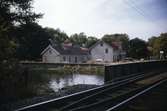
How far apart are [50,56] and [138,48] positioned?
2895 cm

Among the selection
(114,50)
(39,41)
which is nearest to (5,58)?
(39,41)

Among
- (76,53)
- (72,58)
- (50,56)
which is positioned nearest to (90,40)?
(76,53)

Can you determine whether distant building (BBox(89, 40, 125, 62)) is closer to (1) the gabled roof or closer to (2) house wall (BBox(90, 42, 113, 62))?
(2) house wall (BBox(90, 42, 113, 62))

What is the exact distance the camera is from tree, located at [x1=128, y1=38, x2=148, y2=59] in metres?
87.5

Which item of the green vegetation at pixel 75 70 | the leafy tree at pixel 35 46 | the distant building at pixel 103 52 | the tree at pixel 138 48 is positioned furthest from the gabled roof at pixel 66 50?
the green vegetation at pixel 75 70

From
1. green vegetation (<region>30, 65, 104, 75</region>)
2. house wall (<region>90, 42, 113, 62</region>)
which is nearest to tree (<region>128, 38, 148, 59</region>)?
house wall (<region>90, 42, 113, 62</region>)

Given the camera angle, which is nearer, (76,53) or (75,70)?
(75,70)

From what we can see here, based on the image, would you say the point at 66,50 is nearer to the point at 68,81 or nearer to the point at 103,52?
the point at 103,52

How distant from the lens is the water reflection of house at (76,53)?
75.5 meters

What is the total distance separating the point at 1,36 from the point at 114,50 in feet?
258

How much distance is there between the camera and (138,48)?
294 ft

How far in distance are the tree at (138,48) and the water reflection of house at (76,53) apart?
222 inches

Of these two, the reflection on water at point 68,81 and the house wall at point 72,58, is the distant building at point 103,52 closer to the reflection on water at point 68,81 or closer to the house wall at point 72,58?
the house wall at point 72,58

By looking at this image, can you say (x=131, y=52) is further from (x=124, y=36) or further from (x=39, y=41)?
(x=124, y=36)
